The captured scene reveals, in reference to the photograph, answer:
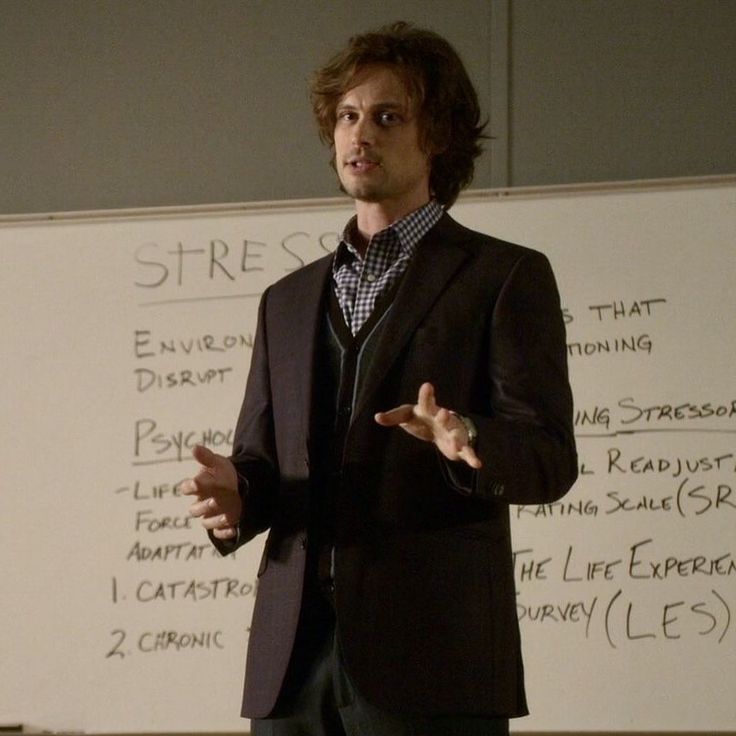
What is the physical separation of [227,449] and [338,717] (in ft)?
5.20

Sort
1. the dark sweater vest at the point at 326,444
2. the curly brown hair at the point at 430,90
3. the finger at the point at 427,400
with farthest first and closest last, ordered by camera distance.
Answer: the curly brown hair at the point at 430,90 → the dark sweater vest at the point at 326,444 → the finger at the point at 427,400

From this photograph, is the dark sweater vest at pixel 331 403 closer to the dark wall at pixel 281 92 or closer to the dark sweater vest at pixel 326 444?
the dark sweater vest at pixel 326 444

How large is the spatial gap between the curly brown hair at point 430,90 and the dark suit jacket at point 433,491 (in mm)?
184

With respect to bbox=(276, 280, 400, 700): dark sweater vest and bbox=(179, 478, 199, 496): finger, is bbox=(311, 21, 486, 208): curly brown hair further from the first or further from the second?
bbox=(179, 478, 199, 496): finger

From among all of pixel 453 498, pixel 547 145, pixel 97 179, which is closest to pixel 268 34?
pixel 97 179

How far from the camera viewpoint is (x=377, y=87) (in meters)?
1.50

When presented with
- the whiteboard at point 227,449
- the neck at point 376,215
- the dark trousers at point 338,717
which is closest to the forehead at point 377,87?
the neck at point 376,215

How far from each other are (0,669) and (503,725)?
186 centimetres

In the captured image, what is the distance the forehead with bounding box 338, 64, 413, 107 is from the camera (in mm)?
1490

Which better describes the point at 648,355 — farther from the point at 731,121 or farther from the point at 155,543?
the point at 155,543

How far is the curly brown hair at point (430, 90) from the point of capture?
1.53 metres

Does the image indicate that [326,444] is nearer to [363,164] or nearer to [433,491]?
[433,491]

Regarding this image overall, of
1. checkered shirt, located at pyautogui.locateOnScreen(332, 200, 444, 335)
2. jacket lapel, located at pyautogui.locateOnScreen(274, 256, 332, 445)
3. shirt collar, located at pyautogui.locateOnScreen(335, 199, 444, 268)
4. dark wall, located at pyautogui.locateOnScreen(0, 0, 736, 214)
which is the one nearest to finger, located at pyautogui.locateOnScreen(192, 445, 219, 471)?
jacket lapel, located at pyautogui.locateOnScreen(274, 256, 332, 445)

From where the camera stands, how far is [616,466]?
8.72 ft
